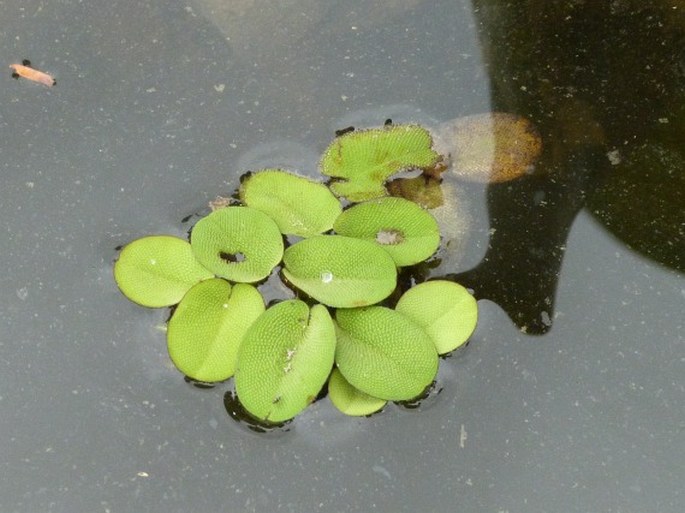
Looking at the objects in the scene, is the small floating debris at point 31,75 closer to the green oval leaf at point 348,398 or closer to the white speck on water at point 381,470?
the green oval leaf at point 348,398

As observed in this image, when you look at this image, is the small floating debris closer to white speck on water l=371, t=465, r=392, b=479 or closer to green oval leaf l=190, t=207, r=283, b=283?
green oval leaf l=190, t=207, r=283, b=283

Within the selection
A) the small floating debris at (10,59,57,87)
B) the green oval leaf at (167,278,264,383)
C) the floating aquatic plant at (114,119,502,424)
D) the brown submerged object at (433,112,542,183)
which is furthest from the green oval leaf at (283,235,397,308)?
the small floating debris at (10,59,57,87)

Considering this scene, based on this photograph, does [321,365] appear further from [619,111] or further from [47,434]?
[619,111]

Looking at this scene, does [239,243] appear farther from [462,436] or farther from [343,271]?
[462,436]

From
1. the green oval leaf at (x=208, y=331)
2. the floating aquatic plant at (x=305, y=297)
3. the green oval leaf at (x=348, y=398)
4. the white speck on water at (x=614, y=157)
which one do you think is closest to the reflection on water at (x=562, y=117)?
the white speck on water at (x=614, y=157)

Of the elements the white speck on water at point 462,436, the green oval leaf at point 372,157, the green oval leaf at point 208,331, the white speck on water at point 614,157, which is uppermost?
the green oval leaf at point 372,157

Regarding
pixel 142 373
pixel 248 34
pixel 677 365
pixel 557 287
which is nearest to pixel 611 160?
pixel 557 287

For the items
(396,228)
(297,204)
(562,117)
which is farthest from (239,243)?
(562,117)
